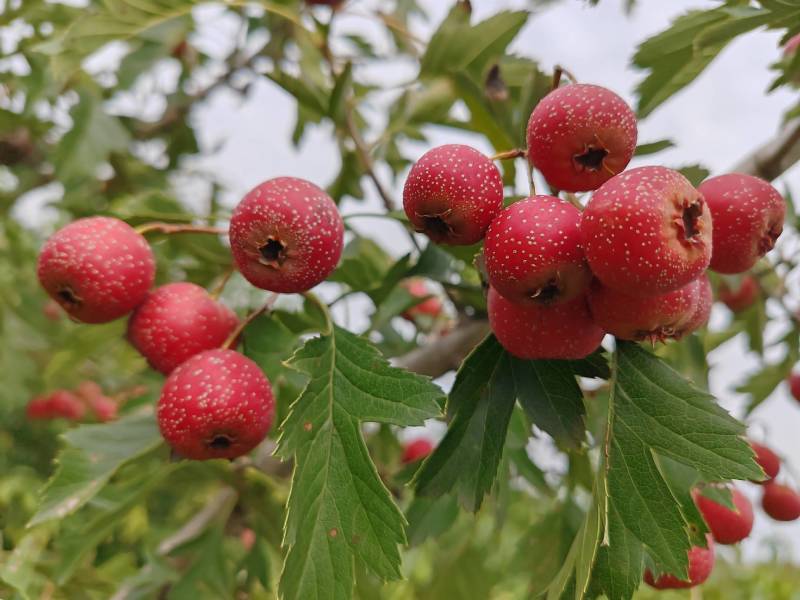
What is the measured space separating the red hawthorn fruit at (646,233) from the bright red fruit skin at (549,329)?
0.28ft

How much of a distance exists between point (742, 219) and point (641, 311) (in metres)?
0.23

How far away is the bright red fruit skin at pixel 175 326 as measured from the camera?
1.05 metres

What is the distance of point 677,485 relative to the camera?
1.03 meters

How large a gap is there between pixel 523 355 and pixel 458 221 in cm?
18

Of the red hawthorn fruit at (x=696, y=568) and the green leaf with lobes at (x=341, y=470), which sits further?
the red hawthorn fruit at (x=696, y=568)

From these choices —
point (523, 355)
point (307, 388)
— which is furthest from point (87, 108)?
point (523, 355)

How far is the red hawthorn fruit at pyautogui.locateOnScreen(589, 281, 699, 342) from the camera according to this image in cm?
78

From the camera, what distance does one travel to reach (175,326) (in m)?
1.05

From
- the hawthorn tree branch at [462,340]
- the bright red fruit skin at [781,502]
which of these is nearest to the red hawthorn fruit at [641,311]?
the hawthorn tree branch at [462,340]

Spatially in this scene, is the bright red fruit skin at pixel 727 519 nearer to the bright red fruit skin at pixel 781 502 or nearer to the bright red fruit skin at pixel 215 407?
the bright red fruit skin at pixel 781 502

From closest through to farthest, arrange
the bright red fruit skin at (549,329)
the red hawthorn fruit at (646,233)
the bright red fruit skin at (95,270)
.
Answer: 1. the red hawthorn fruit at (646,233)
2. the bright red fruit skin at (549,329)
3. the bright red fruit skin at (95,270)

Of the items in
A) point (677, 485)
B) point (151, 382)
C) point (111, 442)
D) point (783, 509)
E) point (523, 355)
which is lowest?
point (783, 509)

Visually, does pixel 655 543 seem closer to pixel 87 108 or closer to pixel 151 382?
pixel 151 382

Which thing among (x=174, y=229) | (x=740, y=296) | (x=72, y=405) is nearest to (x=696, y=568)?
(x=174, y=229)
